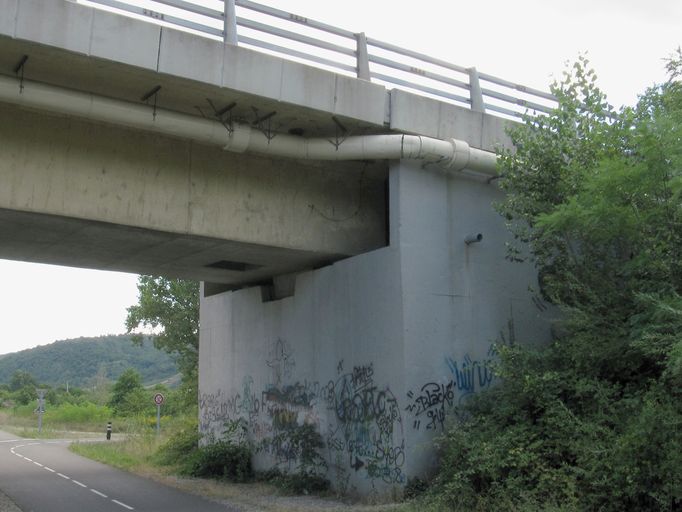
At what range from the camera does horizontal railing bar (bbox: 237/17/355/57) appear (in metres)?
11.5

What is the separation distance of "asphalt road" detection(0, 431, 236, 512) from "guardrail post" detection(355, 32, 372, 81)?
7.79 m

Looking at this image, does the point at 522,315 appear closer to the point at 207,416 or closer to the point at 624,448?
the point at 624,448

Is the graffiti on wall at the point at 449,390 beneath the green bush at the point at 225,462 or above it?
above

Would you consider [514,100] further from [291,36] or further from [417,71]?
[291,36]

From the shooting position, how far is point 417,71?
43.6 ft

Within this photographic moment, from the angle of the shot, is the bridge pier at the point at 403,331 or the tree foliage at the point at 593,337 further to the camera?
the bridge pier at the point at 403,331

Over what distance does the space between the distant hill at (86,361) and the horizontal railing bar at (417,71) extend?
12012cm

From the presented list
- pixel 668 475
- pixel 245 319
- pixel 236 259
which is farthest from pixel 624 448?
pixel 245 319

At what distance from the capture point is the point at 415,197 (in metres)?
13.1

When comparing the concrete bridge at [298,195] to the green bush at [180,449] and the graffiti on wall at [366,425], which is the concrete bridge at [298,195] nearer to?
the graffiti on wall at [366,425]

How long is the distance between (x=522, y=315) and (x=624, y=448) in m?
5.04

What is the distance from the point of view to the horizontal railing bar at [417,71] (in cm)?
1290

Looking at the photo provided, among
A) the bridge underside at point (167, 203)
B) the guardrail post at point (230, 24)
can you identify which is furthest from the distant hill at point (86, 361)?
the guardrail post at point (230, 24)

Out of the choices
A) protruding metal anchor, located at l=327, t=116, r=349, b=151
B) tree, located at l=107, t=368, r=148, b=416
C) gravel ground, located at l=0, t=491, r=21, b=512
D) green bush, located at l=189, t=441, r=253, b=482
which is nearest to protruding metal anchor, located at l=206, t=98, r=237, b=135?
protruding metal anchor, located at l=327, t=116, r=349, b=151
